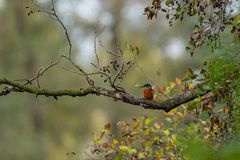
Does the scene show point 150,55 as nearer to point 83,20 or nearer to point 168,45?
point 168,45

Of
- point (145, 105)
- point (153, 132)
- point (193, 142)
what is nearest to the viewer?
point (193, 142)

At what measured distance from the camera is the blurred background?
22719 mm

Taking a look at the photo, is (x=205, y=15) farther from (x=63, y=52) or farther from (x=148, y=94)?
(x=63, y=52)

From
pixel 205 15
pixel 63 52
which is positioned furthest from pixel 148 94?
pixel 63 52

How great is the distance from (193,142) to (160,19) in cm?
2154

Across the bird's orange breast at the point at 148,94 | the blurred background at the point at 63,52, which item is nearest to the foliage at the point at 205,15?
the bird's orange breast at the point at 148,94

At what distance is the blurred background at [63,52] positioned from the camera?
22.7 meters

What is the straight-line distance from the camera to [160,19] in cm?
2309

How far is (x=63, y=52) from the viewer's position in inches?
885

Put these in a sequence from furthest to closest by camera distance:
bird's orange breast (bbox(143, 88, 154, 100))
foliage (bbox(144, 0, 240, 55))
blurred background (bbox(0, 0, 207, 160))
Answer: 1. blurred background (bbox(0, 0, 207, 160))
2. bird's orange breast (bbox(143, 88, 154, 100))
3. foliage (bbox(144, 0, 240, 55))

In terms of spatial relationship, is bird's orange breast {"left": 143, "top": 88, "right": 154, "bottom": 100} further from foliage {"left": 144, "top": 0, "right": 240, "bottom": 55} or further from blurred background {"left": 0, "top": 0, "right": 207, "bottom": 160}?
blurred background {"left": 0, "top": 0, "right": 207, "bottom": 160}

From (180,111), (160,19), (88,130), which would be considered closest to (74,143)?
(88,130)

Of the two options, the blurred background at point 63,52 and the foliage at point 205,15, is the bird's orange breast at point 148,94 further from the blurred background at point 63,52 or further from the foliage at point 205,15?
the blurred background at point 63,52

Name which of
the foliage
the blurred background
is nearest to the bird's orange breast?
the foliage
